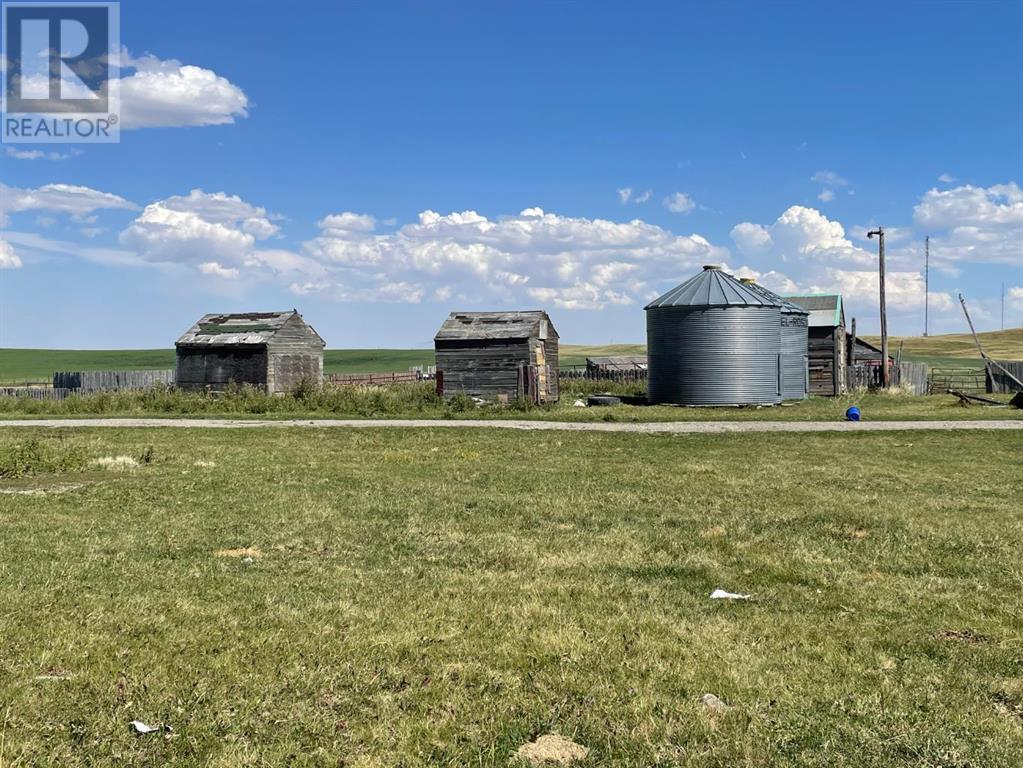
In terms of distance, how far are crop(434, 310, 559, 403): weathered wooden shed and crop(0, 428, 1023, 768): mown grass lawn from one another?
89.1 ft

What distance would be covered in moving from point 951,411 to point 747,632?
29302mm

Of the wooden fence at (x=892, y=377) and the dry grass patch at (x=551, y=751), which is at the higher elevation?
the wooden fence at (x=892, y=377)

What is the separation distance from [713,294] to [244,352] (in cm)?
2329

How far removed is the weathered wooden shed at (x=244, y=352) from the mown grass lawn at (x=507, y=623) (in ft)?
98.8

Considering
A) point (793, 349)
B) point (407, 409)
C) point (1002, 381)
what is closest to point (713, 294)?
point (793, 349)

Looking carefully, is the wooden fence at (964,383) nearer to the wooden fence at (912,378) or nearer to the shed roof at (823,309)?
the wooden fence at (912,378)

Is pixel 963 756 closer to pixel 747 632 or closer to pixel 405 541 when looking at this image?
pixel 747 632

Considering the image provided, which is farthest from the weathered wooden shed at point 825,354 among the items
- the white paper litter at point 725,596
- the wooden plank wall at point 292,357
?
the white paper litter at point 725,596

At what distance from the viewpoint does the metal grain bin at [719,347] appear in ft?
121

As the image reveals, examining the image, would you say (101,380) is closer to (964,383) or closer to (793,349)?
(793,349)

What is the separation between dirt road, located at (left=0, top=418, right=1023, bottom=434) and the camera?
25328mm

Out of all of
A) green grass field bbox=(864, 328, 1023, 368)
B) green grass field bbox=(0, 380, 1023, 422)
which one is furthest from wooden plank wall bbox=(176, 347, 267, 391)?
green grass field bbox=(864, 328, 1023, 368)

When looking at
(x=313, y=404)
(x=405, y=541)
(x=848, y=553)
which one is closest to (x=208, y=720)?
(x=405, y=541)

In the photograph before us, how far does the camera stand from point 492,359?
137 feet
